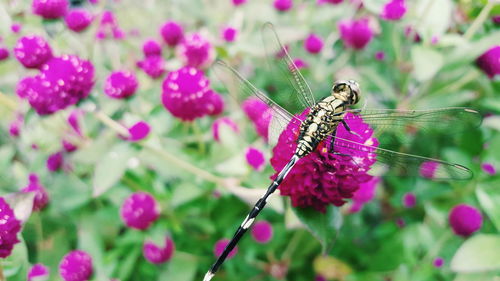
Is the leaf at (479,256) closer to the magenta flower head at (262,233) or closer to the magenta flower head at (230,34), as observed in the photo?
the magenta flower head at (262,233)

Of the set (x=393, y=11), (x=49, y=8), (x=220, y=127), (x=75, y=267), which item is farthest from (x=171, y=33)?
(x=75, y=267)

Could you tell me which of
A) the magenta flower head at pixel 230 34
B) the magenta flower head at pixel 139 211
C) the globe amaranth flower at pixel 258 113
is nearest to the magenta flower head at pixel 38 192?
the magenta flower head at pixel 139 211

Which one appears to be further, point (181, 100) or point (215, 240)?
point (215, 240)

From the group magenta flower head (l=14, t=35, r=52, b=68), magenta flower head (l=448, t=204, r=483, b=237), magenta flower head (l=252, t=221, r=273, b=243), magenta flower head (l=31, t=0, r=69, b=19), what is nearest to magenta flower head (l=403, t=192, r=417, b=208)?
magenta flower head (l=448, t=204, r=483, b=237)

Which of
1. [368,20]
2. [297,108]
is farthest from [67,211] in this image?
[368,20]

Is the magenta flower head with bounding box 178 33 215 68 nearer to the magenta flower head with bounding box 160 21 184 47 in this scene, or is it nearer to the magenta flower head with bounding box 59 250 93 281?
the magenta flower head with bounding box 160 21 184 47

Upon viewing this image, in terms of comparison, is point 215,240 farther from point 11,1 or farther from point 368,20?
point 11,1
